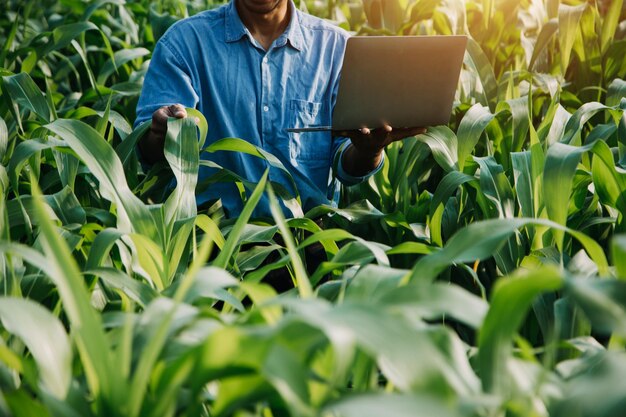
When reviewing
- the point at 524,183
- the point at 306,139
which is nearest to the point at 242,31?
the point at 306,139

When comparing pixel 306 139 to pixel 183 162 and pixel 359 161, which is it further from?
pixel 183 162

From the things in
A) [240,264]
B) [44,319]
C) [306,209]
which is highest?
[44,319]

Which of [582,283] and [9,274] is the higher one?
Answer: [582,283]

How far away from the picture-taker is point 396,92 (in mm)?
1484

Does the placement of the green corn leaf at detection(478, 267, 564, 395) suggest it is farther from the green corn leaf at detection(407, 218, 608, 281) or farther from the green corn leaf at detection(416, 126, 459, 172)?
the green corn leaf at detection(416, 126, 459, 172)

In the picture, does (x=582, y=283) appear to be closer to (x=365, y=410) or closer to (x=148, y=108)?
(x=365, y=410)

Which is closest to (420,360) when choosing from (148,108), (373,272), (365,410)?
(365,410)

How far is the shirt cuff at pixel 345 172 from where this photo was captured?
5.37ft

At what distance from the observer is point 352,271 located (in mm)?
1070

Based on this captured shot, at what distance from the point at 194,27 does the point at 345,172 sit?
420 mm

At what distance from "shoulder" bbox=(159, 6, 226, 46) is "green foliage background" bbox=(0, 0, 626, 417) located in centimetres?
21

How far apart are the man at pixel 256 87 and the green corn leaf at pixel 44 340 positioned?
93 centimetres

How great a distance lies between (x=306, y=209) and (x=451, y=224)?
1.11 feet

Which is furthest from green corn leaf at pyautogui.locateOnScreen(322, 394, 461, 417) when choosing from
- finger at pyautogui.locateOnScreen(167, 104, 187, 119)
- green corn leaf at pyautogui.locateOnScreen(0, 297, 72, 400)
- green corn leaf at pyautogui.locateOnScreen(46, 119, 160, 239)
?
finger at pyautogui.locateOnScreen(167, 104, 187, 119)
